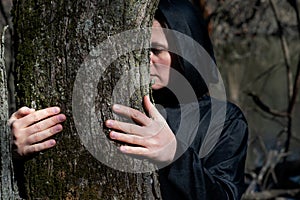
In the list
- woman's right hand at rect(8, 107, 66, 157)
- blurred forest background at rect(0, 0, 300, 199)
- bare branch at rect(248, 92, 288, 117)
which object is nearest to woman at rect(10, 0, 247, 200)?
woman's right hand at rect(8, 107, 66, 157)

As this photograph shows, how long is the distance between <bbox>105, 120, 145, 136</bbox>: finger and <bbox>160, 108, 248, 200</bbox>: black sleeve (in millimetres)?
221

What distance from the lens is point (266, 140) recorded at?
25.4 ft

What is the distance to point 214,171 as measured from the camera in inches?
70.8

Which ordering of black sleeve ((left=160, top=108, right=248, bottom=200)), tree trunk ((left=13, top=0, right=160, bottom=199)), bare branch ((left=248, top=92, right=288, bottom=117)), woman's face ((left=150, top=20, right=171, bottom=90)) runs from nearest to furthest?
tree trunk ((left=13, top=0, right=160, bottom=199))
black sleeve ((left=160, top=108, right=248, bottom=200))
woman's face ((left=150, top=20, right=171, bottom=90))
bare branch ((left=248, top=92, right=288, bottom=117))

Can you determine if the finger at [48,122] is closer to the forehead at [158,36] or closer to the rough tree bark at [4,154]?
the rough tree bark at [4,154]

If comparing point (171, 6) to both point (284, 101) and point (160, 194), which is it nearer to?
point (160, 194)

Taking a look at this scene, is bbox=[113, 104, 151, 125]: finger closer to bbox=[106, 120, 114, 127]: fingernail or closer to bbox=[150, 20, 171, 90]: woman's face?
bbox=[106, 120, 114, 127]: fingernail

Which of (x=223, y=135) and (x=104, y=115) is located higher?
(x=104, y=115)

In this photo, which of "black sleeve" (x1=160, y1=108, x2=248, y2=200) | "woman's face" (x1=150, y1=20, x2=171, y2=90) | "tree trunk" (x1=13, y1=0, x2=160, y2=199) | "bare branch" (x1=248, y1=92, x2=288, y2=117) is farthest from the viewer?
"bare branch" (x1=248, y1=92, x2=288, y2=117)

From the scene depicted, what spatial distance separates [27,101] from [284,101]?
9925 mm

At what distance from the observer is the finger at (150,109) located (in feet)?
4.70

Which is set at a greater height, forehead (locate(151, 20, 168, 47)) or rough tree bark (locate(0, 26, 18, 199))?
forehead (locate(151, 20, 168, 47))

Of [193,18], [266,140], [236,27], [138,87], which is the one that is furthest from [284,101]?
[138,87]

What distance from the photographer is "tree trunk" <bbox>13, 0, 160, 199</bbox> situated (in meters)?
1.37
